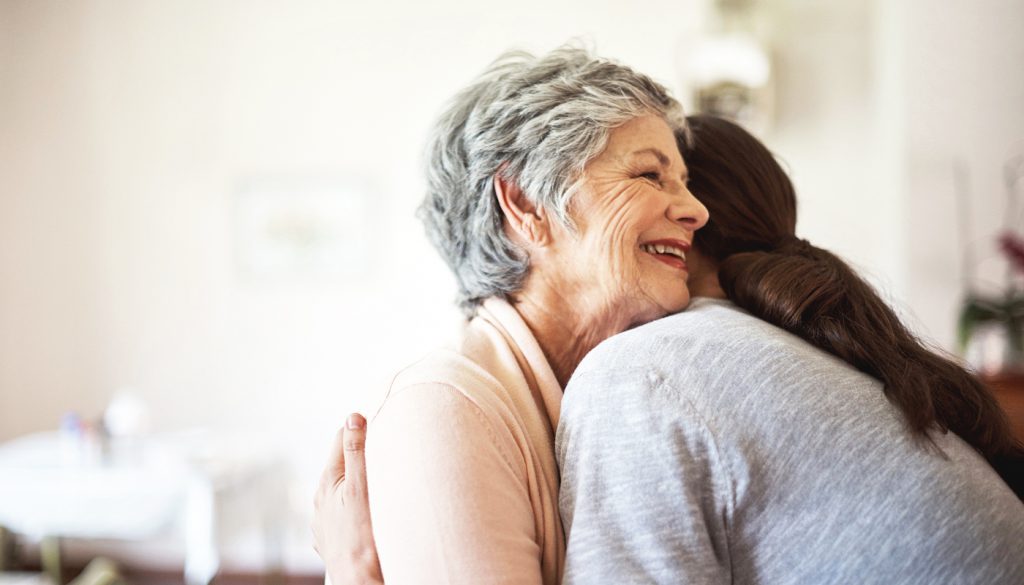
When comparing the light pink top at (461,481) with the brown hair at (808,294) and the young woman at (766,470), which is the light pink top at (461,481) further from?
the brown hair at (808,294)

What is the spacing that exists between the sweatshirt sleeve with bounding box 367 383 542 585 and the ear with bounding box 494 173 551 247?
343mm

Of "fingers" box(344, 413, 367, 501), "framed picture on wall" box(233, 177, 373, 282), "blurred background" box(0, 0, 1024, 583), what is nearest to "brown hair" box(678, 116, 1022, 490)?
"fingers" box(344, 413, 367, 501)

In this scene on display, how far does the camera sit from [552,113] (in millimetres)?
1123

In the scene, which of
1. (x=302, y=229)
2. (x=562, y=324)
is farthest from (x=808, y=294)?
(x=302, y=229)

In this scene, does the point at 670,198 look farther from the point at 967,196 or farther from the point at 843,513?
the point at 967,196

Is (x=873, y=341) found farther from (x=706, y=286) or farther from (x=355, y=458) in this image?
(x=355, y=458)

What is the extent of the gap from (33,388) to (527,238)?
433 centimetres

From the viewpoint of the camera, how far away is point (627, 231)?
1160 mm

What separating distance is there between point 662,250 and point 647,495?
0.52 metres

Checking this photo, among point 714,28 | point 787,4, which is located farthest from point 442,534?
point 787,4

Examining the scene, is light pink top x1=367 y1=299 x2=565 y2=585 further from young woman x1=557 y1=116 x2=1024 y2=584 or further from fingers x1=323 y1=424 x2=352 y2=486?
fingers x1=323 y1=424 x2=352 y2=486

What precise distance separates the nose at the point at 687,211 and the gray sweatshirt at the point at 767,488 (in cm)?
41

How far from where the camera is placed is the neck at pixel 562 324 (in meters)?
1.19

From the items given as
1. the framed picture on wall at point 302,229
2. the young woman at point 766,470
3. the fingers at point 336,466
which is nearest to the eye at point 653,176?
the young woman at point 766,470
